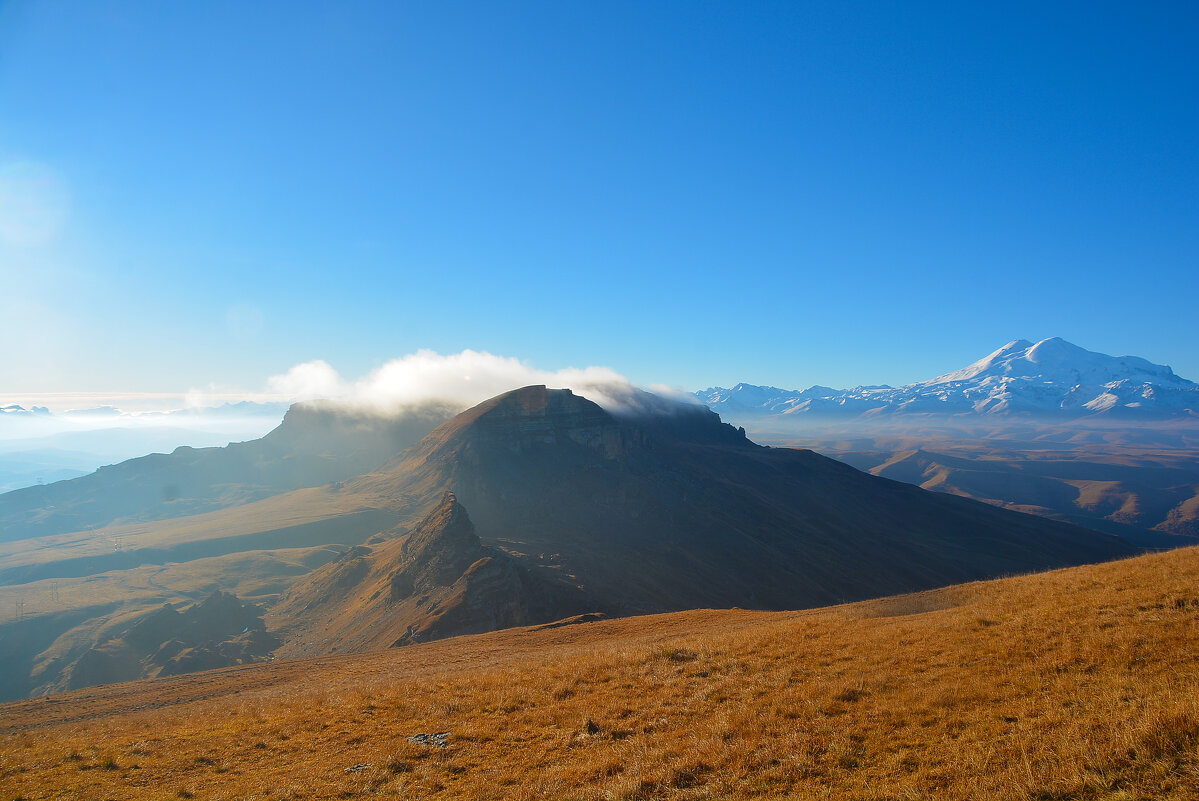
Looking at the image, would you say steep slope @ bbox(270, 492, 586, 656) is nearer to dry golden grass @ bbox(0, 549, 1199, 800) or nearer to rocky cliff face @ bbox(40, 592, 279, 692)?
rocky cliff face @ bbox(40, 592, 279, 692)

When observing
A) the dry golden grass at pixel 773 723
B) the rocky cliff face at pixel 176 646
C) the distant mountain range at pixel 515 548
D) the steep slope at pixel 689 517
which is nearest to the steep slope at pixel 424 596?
the distant mountain range at pixel 515 548

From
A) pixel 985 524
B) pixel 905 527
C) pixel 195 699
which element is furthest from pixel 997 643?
pixel 985 524

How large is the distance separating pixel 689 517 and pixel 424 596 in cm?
7363

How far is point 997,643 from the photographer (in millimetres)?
16203

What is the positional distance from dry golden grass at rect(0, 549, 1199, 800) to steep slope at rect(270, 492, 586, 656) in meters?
42.6

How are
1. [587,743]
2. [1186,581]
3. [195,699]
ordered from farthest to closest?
1. [195,699]
2. [1186,581]
3. [587,743]

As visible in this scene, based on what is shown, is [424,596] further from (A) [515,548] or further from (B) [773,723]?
(B) [773,723]

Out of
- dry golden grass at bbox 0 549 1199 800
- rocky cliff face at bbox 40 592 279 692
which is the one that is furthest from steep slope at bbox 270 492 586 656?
dry golden grass at bbox 0 549 1199 800

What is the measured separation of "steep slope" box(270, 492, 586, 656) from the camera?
65625 millimetres

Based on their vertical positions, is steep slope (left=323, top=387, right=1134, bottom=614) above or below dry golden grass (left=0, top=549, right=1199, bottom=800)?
below

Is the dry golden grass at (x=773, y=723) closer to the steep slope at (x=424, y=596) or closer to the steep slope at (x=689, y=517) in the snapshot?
the steep slope at (x=424, y=596)

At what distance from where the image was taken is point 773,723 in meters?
12.8

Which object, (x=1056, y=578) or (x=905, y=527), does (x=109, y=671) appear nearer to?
(x=1056, y=578)

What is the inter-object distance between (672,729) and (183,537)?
208972 mm
